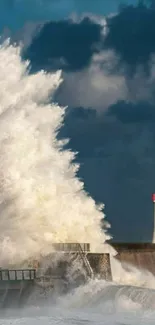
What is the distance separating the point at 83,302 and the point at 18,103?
40.4ft

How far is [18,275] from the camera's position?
30250 mm

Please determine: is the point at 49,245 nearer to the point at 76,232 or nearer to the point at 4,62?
the point at 76,232

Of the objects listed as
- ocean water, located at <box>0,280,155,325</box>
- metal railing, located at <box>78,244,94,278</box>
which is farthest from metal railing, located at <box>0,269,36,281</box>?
metal railing, located at <box>78,244,94,278</box>

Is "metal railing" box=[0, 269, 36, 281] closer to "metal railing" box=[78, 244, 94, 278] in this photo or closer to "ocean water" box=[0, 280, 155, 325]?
"ocean water" box=[0, 280, 155, 325]

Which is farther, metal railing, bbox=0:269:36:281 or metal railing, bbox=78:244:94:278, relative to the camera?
metal railing, bbox=78:244:94:278

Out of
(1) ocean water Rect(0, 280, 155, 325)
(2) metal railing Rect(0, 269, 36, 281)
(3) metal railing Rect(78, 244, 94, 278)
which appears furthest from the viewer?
(3) metal railing Rect(78, 244, 94, 278)

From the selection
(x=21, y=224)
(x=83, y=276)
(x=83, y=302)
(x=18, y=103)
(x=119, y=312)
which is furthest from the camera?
(x=18, y=103)

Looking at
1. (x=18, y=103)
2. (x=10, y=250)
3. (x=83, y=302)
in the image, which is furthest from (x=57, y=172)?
(x=83, y=302)

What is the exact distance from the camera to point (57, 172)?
125ft

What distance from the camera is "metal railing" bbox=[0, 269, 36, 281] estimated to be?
28.9 meters

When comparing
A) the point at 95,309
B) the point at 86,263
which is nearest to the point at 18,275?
the point at 86,263

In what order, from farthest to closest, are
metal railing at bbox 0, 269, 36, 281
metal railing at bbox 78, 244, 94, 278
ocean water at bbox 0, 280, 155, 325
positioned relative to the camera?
1. metal railing at bbox 78, 244, 94, 278
2. metal railing at bbox 0, 269, 36, 281
3. ocean water at bbox 0, 280, 155, 325

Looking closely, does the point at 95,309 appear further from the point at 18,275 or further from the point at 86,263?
the point at 86,263

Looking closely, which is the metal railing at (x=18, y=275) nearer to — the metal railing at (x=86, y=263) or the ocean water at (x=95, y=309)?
the ocean water at (x=95, y=309)
